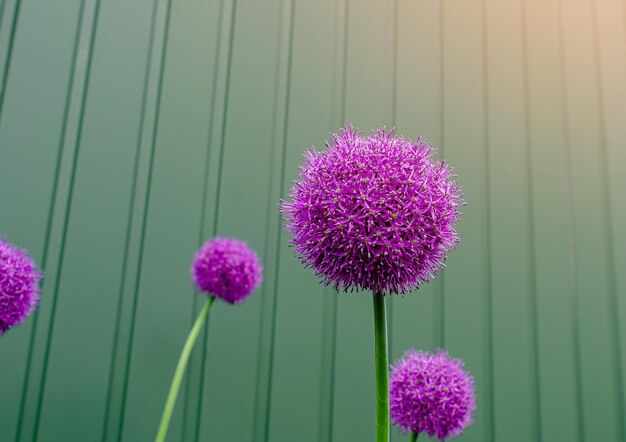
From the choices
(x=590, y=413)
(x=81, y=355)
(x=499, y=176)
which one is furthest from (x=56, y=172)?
(x=590, y=413)

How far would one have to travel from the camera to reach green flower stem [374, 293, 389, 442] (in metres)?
0.49

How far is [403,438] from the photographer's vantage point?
144 centimetres

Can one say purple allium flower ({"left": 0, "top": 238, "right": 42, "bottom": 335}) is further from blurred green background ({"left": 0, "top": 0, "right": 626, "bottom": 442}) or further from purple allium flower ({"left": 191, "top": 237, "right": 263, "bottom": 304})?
blurred green background ({"left": 0, "top": 0, "right": 626, "bottom": 442})

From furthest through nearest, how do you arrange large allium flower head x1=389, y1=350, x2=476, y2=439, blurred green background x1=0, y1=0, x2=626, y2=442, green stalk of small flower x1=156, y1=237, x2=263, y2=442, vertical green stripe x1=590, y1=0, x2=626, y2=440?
vertical green stripe x1=590, y1=0, x2=626, y2=440 < blurred green background x1=0, y1=0, x2=626, y2=442 < green stalk of small flower x1=156, y1=237, x2=263, y2=442 < large allium flower head x1=389, y1=350, x2=476, y2=439

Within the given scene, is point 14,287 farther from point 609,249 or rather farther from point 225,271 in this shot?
point 609,249

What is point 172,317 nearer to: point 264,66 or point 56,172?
point 56,172

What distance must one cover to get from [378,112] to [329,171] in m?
1.18

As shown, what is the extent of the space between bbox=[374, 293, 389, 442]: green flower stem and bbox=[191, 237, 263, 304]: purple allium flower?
55 centimetres

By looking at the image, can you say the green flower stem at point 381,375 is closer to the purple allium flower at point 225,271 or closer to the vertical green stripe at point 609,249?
the purple allium flower at point 225,271

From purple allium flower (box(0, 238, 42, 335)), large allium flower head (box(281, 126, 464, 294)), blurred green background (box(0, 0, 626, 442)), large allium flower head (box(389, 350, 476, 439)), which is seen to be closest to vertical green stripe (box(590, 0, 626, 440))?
blurred green background (box(0, 0, 626, 442))

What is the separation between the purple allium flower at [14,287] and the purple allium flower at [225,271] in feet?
0.96

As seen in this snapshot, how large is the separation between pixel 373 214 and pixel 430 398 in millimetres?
298

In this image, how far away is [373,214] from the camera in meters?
0.50

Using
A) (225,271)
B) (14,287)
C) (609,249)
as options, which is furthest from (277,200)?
(609,249)
